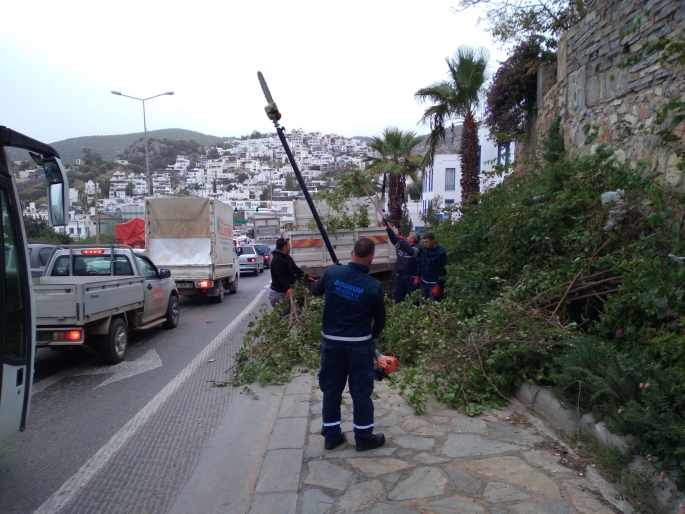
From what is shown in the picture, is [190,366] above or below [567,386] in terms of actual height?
below

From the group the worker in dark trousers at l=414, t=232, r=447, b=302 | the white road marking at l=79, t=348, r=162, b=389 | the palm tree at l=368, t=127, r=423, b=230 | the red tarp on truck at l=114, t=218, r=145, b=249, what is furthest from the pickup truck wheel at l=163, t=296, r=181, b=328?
the red tarp on truck at l=114, t=218, r=145, b=249

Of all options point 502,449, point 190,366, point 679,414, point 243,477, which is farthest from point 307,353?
point 679,414

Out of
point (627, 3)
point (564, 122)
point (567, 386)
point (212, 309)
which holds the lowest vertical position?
point (212, 309)

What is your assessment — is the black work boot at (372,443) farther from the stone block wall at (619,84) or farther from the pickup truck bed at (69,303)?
the pickup truck bed at (69,303)

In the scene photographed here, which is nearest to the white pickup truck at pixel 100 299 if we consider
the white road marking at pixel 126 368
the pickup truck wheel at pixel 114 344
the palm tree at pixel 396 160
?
the pickup truck wheel at pixel 114 344

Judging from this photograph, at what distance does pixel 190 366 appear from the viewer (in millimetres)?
8203

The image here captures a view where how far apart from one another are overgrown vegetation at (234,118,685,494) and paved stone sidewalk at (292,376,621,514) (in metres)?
0.42

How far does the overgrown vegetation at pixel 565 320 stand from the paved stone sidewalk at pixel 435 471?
0.42 m

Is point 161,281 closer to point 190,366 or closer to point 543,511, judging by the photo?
point 190,366

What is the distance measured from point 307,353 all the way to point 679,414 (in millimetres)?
4606

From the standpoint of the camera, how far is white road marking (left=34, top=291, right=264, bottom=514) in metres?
4.09

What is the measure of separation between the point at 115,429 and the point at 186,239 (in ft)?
34.8

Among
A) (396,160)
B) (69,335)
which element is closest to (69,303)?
(69,335)

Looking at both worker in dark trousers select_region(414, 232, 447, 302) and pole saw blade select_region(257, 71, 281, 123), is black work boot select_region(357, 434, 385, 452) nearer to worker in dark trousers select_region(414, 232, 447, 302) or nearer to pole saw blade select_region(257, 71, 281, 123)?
pole saw blade select_region(257, 71, 281, 123)
